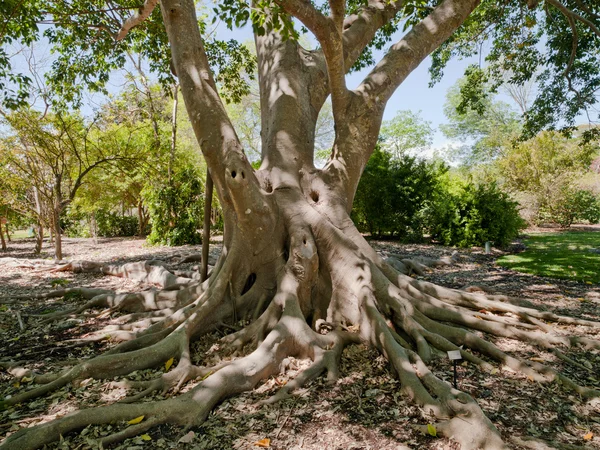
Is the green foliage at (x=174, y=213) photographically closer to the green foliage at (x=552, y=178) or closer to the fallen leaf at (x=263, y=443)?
the fallen leaf at (x=263, y=443)

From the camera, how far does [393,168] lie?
47.4 ft

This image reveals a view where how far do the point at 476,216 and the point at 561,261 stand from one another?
3557mm

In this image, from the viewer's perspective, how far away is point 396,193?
1409 cm

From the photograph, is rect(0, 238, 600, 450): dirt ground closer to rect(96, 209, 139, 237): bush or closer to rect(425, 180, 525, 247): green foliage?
rect(425, 180, 525, 247): green foliage

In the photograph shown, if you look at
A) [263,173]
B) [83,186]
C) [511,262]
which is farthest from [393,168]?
[83,186]

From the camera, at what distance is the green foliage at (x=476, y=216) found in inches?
476

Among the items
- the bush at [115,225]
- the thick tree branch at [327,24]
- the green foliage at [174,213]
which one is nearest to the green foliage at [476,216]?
the green foliage at [174,213]

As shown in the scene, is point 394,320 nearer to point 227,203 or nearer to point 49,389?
point 227,203

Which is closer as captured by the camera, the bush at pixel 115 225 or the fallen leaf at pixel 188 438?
the fallen leaf at pixel 188 438

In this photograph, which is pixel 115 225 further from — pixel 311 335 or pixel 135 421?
pixel 135 421

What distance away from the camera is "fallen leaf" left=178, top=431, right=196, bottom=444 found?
2371mm

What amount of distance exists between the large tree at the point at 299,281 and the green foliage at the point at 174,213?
28.8ft

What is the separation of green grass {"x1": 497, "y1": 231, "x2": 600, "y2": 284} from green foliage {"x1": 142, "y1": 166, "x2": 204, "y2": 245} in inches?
427

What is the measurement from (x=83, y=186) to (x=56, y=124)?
7.26 m
